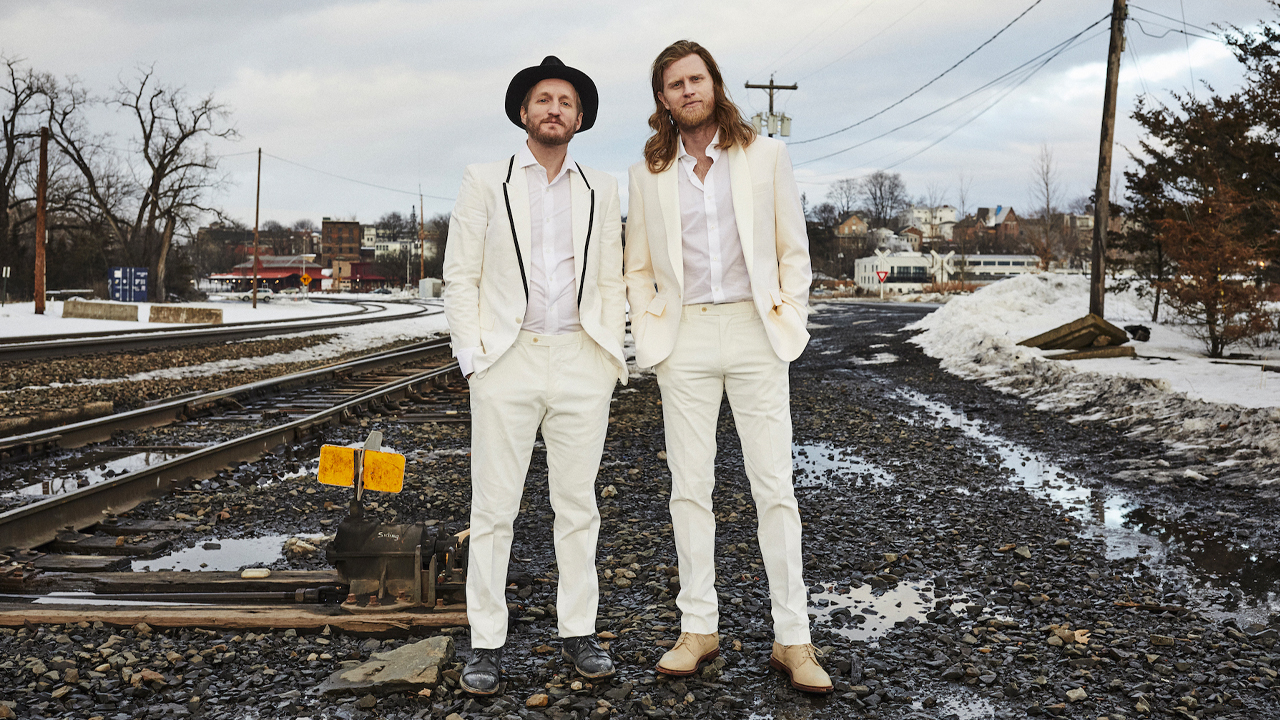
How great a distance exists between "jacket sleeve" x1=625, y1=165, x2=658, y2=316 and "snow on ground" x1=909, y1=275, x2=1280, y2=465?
6024 millimetres

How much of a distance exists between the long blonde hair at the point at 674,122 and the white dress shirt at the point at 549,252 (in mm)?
341

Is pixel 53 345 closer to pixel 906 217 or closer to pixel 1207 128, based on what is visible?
pixel 1207 128

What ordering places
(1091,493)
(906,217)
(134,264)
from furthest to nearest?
(906,217) < (134,264) < (1091,493)

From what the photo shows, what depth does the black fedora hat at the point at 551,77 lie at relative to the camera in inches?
135

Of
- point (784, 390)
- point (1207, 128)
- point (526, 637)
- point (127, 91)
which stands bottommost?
point (526, 637)

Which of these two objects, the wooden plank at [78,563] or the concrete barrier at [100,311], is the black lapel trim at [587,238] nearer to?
the wooden plank at [78,563]

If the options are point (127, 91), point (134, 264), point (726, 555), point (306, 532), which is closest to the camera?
point (726, 555)

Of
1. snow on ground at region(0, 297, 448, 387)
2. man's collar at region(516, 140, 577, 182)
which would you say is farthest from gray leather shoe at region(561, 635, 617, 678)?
snow on ground at region(0, 297, 448, 387)

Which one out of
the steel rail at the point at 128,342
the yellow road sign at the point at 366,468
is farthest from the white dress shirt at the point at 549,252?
the steel rail at the point at 128,342

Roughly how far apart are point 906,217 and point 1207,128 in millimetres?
139940

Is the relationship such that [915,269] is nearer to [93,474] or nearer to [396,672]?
[93,474]

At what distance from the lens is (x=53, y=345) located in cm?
1673

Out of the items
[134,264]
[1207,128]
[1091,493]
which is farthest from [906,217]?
[1091,493]

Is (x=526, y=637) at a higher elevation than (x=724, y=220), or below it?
below
